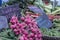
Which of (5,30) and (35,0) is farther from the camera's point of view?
(35,0)

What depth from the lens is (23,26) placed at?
2.77m

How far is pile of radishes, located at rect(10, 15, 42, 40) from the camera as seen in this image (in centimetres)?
271

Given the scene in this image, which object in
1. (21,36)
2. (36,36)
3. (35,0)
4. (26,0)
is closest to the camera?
(21,36)

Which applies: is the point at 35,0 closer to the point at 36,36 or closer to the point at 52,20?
the point at 52,20

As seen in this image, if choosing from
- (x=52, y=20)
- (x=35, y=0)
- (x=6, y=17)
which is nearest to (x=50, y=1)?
(x=35, y=0)

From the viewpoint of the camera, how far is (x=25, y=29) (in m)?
2.81

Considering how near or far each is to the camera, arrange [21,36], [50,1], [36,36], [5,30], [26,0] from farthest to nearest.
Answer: [50,1] < [26,0] < [5,30] < [36,36] < [21,36]

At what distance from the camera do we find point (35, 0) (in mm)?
4707

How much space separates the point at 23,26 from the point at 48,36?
0.53 meters

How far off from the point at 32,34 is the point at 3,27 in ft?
1.64

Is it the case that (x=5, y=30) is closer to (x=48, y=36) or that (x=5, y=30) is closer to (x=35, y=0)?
(x=48, y=36)

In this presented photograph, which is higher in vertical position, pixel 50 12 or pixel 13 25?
pixel 13 25

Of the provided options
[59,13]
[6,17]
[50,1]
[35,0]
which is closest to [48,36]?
[6,17]

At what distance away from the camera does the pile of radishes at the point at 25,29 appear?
2.71 metres
